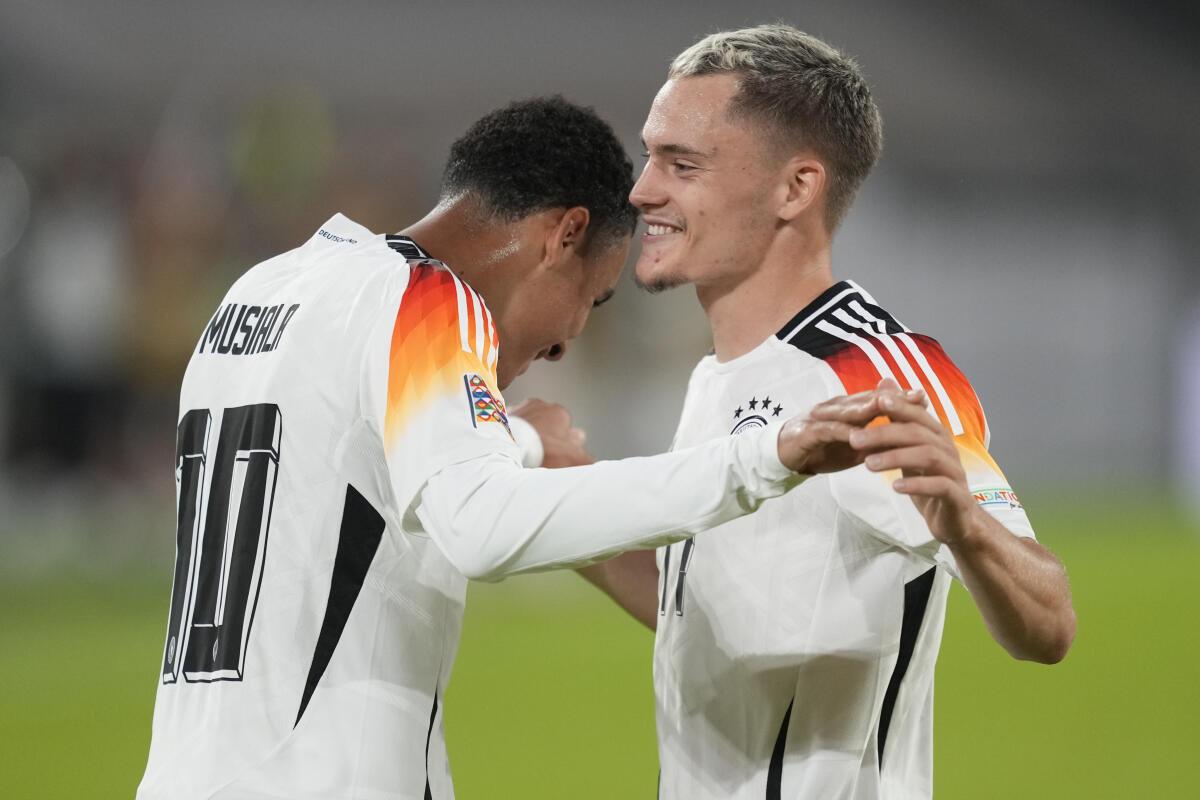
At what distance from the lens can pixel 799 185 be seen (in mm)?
2955

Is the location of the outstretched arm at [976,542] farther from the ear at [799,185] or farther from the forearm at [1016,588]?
the ear at [799,185]

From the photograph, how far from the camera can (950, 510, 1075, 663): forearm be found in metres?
2.22

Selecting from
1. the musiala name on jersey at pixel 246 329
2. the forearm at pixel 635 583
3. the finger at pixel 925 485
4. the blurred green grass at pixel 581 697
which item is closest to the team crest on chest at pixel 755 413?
the forearm at pixel 635 583

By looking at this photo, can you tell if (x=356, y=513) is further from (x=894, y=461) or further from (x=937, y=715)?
(x=937, y=715)

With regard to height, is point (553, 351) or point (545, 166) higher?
point (545, 166)

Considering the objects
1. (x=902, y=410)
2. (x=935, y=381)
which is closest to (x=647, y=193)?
(x=935, y=381)

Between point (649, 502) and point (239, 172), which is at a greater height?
point (239, 172)

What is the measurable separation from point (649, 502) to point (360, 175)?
13.0 meters

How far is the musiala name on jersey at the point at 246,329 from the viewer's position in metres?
2.62

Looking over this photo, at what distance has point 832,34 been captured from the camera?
2094 cm

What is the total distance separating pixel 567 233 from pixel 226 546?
98cm

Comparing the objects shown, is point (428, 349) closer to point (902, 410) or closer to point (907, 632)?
point (902, 410)

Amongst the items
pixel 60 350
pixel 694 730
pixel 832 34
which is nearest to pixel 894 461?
pixel 694 730

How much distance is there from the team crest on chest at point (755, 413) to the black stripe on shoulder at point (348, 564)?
2.43 ft
